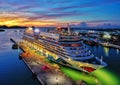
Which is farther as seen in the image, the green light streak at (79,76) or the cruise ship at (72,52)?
the cruise ship at (72,52)

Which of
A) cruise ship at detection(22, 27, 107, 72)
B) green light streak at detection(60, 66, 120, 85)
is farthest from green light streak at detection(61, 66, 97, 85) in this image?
cruise ship at detection(22, 27, 107, 72)

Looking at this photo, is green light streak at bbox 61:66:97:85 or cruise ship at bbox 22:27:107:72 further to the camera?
cruise ship at bbox 22:27:107:72

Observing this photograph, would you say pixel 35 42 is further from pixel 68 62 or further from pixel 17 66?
pixel 68 62

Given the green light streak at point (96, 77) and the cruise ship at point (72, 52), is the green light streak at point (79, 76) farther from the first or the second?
the cruise ship at point (72, 52)

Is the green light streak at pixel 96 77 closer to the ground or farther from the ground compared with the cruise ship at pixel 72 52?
closer to the ground

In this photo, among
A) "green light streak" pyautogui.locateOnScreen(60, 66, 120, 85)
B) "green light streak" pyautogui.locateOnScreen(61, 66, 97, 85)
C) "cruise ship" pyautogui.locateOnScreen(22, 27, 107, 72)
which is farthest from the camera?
"cruise ship" pyautogui.locateOnScreen(22, 27, 107, 72)

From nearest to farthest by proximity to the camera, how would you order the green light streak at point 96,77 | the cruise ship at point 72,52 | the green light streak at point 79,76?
the green light streak at point 79,76 < the green light streak at point 96,77 < the cruise ship at point 72,52

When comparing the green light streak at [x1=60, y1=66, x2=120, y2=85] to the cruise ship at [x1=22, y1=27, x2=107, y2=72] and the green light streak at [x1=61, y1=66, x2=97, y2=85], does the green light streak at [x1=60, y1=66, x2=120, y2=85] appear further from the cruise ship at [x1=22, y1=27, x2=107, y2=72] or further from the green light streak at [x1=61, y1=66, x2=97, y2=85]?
the cruise ship at [x1=22, y1=27, x2=107, y2=72]

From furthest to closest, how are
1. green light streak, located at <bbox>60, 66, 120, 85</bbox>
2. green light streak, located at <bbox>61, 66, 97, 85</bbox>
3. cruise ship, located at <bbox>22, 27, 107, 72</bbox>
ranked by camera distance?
1. cruise ship, located at <bbox>22, 27, 107, 72</bbox>
2. green light streak, located at <bbox>60, 66, 120, 85</bbox>
3. green light streak, located at <bbox>61, 66, 97, 85</bbox>

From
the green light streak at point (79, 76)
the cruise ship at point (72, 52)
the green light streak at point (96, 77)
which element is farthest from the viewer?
the cruise ship at point (72, 52)

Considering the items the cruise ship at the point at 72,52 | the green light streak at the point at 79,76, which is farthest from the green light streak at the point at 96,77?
the cruise ship at the point at 72,52

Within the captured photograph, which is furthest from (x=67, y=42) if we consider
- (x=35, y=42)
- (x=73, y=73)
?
(x=35, y=42)

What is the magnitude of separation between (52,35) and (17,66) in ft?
47.1

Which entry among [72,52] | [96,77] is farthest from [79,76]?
[72,52]
